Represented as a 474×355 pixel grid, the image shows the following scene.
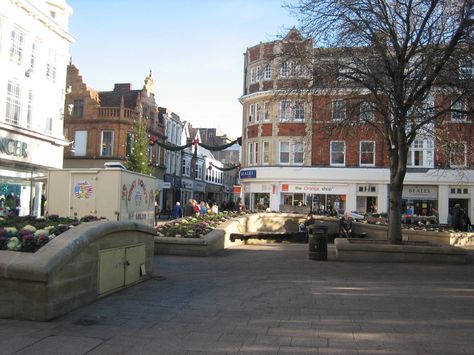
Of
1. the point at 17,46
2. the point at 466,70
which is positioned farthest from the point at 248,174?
the point at 466,70

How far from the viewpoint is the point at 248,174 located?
→ 4441 cm

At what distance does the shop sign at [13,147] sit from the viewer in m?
29.0

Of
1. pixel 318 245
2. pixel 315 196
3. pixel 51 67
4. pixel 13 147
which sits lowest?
pixel 318 245

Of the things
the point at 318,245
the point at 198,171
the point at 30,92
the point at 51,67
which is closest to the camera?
the point at 318,245

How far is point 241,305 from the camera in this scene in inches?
323

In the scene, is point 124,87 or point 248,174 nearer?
point 248,174

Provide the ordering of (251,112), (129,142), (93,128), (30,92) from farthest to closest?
(129,142) → (93,128) → (251,112) → (30,92)

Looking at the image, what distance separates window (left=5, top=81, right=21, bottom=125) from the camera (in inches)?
1176

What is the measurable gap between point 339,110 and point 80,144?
124ft

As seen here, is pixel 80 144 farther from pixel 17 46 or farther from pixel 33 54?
pixel 17 46

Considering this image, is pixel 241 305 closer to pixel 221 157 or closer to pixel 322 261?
pixel 322 261

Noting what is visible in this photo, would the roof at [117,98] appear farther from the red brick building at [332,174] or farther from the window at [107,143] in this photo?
the red brick building at [332,174]

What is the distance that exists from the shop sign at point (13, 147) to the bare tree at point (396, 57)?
1967cm

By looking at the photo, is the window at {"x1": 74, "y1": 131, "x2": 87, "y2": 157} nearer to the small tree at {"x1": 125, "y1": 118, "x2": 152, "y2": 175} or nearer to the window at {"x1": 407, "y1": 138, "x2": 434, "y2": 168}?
the small tree at {"x1": 125, "y1": 118, "x2": 152, "y2": 175}
